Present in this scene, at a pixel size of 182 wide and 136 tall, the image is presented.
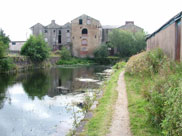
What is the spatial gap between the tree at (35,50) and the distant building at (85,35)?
1512 centimetres

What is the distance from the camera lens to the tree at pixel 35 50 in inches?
1377

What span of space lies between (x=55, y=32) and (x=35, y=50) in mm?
20367

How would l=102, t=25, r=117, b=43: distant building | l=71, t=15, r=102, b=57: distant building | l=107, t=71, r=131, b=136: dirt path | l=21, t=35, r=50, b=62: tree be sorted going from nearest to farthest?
l=107, t=71, r=131, b=136: dirt path, l=21, t=35, r=50, b=62: tree, l=71, t=15, r=102, b=57: distant building, l=102, t=25, r=117, b=43: distant building

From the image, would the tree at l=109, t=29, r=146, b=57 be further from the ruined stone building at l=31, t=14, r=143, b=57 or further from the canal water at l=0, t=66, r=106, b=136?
the canal water at l=0, t=66, r=106, b=136

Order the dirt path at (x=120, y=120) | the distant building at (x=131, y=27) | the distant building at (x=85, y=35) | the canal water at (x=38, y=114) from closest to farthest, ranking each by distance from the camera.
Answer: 1. the dirt path at (x=120, y=120)
2. the canal water at (x=38, y=114)
3. the distant building at (x=85, y=35)
4. the distant building at (x=131, y=27)

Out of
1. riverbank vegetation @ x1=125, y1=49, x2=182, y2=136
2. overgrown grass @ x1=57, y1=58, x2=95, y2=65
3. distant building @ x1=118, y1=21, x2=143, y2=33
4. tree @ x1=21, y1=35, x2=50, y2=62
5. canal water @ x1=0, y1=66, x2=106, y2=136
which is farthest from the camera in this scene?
distant building @ x1=118, y1=21, x2=143, y2=33

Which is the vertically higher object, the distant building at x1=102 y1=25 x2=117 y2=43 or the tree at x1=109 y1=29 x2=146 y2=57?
the distant building at x1=102 y1=25 x2=117 y2=43

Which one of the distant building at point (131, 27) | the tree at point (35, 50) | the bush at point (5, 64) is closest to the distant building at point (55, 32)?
the distant building at point (131, 27)

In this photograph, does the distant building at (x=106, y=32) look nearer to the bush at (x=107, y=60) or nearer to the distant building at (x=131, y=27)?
the distant building at (x=131, y=27)

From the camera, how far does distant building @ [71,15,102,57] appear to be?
50.8 m

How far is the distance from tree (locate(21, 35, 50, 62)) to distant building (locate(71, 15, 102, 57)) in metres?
15.1

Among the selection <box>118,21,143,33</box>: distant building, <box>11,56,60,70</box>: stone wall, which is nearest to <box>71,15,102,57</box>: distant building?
<box>118,21,143,33</box>: distant building

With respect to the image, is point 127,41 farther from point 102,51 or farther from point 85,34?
point 85,34

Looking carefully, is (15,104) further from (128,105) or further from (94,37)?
(94,37)
